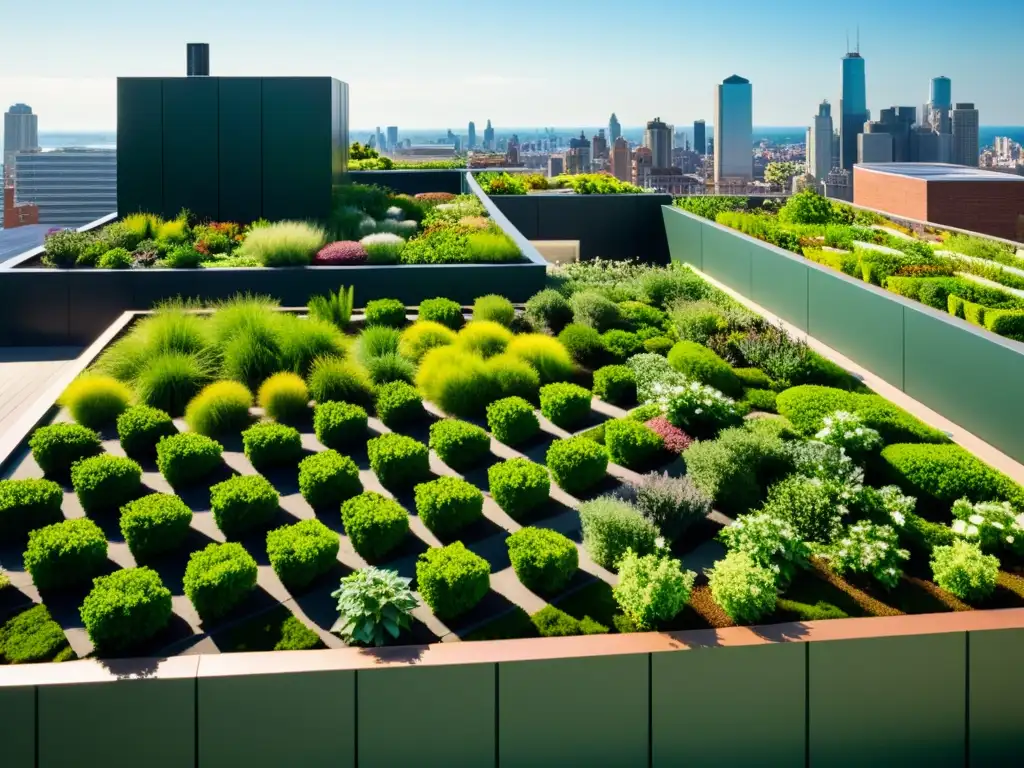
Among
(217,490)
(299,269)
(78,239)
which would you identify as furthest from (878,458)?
(78,239)

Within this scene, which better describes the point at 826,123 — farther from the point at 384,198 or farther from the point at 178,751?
the point at 178,751

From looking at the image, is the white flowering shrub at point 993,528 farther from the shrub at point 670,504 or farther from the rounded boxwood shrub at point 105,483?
the rounded boxwood shrub at point 105,483

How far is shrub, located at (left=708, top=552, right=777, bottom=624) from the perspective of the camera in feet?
18.8

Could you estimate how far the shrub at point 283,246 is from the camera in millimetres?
12453

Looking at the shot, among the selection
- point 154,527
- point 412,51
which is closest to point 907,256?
point 154,527

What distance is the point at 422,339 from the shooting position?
31.6 feet

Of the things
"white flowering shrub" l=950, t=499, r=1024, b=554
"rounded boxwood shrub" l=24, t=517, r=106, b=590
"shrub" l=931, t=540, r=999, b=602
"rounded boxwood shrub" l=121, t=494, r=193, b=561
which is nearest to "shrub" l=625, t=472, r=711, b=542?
"shrub" l=931, t=540, r=999, b=602

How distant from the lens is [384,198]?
63.3ft

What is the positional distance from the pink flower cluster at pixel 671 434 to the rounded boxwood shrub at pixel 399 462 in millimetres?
1916

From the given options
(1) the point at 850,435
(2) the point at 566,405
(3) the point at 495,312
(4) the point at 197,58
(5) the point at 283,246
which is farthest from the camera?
(4) the point at 197,58

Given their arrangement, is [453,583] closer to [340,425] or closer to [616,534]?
[616,534]

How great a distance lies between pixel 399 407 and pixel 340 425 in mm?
589

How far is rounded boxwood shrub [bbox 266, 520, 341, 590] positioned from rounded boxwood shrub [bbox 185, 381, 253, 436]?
6.75 ft

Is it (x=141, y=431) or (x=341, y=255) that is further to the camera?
(x=341, y=255)
